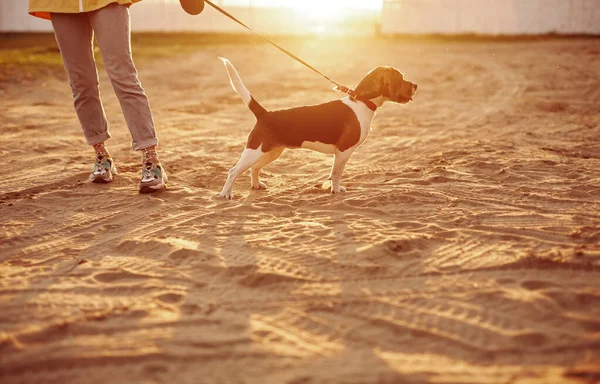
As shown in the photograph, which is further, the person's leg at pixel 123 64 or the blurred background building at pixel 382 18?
Answer: the blurred background building at pixel 382 18

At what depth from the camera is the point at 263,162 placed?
4645 mm

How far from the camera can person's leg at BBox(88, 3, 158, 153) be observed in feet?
14.4

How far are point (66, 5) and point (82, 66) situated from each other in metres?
0.47

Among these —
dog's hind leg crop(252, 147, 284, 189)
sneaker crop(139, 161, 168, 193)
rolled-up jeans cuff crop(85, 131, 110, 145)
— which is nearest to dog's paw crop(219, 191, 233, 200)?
dog's hind leg crop(252, 147, 284, 189)

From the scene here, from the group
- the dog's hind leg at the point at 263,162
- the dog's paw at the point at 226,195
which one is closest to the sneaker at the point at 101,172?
the dog's paw at the point at 226,195

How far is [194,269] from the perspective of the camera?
3.24m

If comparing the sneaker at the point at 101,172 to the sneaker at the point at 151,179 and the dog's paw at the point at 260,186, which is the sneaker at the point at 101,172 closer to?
the sneaker at the point at 151,179

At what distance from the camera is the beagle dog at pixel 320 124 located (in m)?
4.41

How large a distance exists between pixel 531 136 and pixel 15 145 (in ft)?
17.0

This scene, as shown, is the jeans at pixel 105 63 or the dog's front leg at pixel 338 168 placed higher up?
the jeans at pixel 105 63

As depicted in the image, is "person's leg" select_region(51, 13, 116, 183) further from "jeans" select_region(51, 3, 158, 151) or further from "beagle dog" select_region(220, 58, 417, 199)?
"beagle dog" select_region(220, 58, 417, 199)

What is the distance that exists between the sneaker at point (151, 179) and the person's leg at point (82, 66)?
52cm

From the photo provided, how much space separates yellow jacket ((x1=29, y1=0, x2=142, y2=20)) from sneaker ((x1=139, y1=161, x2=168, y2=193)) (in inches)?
43.8

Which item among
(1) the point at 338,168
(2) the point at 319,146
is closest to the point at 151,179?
(2) the point at 319,146
